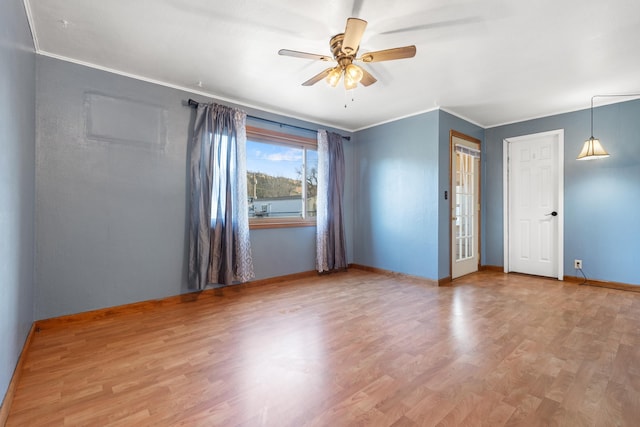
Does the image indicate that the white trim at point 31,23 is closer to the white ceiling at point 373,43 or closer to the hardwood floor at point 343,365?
the white ceiling at point 373,43

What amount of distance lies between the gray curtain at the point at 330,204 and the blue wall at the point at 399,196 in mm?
455

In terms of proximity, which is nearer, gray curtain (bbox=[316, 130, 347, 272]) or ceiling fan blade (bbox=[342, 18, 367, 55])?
ceiling fan blade (bbox=[342, 18, 367, 55])

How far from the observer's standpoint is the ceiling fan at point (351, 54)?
79.2 inches

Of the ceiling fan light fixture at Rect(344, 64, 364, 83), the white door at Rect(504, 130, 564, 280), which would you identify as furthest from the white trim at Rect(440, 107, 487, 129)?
the ceiling fan light fixture at Rect(344, 64, 364, 83)

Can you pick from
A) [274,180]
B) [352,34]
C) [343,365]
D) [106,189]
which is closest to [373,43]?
[352,34]

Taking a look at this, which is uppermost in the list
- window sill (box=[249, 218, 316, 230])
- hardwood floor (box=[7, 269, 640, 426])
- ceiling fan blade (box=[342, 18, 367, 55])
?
ceiling fan blade (box=[342, 18, 367, 55])

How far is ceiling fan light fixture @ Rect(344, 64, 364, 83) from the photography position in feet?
7.76

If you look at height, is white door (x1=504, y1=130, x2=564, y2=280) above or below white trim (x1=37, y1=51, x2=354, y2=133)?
below

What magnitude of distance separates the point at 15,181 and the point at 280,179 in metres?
3.00

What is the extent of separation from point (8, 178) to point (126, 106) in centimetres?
172

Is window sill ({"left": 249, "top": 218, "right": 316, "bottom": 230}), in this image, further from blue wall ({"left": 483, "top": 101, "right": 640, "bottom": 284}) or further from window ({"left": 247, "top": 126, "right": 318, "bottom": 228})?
blue wall ({"left": 483, "top": 101, "right": 640, "bottom": 284})

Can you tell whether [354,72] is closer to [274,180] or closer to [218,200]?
[218,200]

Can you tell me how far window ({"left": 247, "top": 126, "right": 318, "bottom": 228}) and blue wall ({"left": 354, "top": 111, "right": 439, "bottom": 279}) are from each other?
983 mm

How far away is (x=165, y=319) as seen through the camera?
290cm
